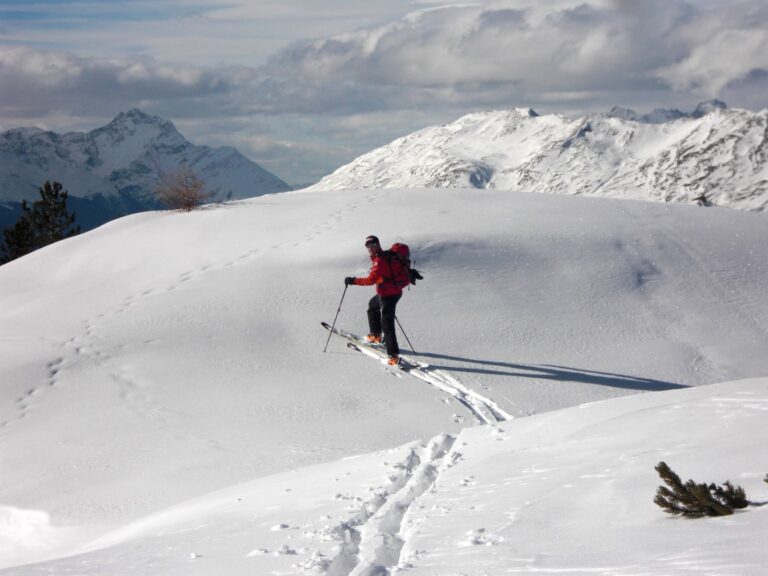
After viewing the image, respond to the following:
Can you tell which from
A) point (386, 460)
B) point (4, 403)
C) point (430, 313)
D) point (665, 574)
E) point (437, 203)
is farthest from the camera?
point (437, 203)

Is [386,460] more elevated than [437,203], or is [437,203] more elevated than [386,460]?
[437,203]

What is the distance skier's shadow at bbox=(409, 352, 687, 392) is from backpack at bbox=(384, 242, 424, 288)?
1630 mm

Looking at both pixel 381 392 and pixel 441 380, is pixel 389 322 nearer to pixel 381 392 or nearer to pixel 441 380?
pixel 441 380

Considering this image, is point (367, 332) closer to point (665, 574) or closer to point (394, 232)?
point (394, 232)

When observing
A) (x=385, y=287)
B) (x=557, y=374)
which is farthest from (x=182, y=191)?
(x=557, y=374)

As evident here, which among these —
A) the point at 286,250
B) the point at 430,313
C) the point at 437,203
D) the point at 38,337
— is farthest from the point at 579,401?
the point at 437,203

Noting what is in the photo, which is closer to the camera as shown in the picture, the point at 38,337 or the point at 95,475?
the point at 95,475

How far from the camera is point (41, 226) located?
54.1m

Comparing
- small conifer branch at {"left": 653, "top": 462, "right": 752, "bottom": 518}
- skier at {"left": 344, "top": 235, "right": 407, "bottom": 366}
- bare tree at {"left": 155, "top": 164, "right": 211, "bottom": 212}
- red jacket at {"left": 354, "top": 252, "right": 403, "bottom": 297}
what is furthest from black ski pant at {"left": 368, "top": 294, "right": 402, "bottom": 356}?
bare tree at {"left": 155, "top": 164, "right": 211, "bottom": 212}

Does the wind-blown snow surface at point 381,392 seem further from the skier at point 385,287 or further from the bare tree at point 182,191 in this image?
the bare tree at point 182,191

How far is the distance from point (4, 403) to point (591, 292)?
39.5ft

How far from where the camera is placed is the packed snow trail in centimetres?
1238

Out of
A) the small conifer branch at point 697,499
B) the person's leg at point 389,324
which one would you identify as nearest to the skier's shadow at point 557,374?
the person's leg at point 389,324

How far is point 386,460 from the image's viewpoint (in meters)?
8.89
